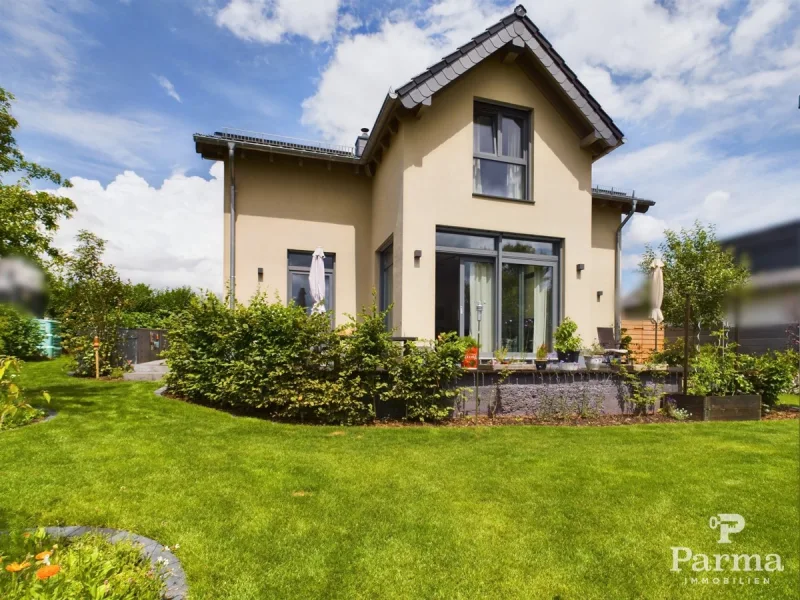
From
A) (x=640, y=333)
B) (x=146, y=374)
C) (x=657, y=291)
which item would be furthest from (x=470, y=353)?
(x=146, y=374)

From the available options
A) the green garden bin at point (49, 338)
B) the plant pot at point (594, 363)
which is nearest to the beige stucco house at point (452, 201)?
the plant pot at point (594, 363)

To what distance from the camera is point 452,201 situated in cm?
859

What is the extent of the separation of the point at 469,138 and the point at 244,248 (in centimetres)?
546

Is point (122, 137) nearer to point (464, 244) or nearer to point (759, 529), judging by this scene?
point (464, 244)

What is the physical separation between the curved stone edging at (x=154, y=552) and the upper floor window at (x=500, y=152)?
7800 millimetres

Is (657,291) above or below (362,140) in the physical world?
below

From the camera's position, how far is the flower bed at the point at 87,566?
2.05 m

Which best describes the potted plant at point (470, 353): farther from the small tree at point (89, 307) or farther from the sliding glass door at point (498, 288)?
the small tree at point (89, 307)

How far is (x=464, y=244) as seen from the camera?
28.9 feet

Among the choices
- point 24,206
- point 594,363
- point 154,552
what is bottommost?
point 154,552

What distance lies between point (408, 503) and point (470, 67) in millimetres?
7666

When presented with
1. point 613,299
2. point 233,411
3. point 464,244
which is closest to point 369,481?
point 233,411

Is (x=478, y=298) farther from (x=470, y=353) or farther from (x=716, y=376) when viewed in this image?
(x=716, y=376)

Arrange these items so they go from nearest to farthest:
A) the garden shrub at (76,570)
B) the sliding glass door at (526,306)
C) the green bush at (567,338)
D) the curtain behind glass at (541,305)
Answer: the garden shrub at (76,570), the green bush at (567,338), the sliding glass door at (526,306), the curtain behind glass at (541,305)
